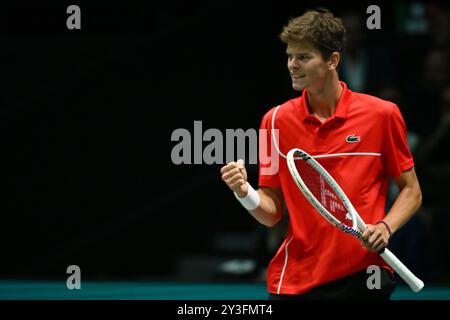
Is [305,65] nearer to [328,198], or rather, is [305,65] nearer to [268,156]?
[268,156]

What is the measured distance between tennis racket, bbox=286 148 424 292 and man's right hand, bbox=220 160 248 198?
174mm

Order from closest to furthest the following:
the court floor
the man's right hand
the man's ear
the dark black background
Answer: the man's right hand < the man's ear < the court floor < the dark black background

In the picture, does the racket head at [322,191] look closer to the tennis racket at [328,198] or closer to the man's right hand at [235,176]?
the tennis racket at [328,198]

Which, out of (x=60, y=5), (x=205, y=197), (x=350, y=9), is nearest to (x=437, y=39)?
(x=350, y=9)

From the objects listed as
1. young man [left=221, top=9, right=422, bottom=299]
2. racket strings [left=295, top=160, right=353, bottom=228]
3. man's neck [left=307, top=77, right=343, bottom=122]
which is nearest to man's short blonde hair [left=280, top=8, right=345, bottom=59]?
young man [left=221, top=9, right=422, bottom=299]

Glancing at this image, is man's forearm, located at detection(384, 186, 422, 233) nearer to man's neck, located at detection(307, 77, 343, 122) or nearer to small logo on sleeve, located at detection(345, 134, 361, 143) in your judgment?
small logo on sleeve, located at detection(345, 134, 361, 143)

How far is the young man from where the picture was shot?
10.1 ft

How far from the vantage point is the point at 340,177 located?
10.3 ft

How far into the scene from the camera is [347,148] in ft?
10.3

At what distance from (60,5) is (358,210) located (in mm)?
4288

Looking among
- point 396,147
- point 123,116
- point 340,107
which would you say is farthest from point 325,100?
point 123,116
